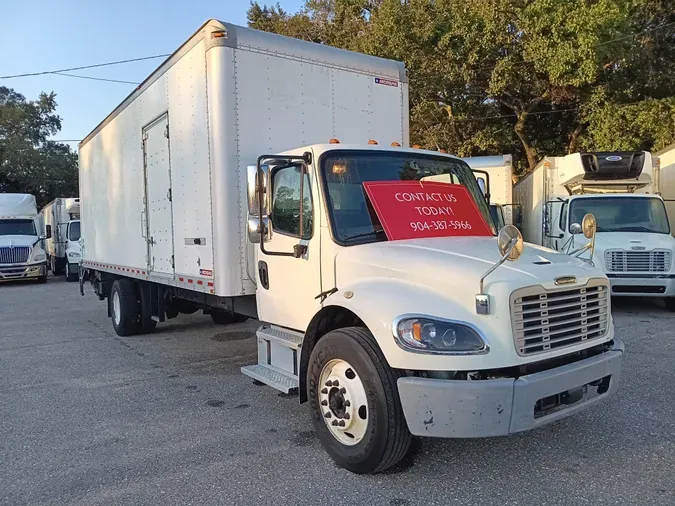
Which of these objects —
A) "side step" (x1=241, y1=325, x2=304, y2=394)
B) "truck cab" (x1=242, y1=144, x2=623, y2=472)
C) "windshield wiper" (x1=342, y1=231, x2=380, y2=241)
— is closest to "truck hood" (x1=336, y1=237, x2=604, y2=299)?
"truck cab" (x1=242, y1=144, x2=623, y2=472)

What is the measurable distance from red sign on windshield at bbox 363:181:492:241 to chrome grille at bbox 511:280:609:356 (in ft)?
3.59

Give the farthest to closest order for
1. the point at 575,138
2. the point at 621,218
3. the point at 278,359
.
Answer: the point at 575,138 → the point at 621,218 → the point at 278,359

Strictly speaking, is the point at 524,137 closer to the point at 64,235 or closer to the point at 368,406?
the point at 64,235

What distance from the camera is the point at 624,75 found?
60.2 ft

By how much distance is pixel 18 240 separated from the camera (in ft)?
66.3

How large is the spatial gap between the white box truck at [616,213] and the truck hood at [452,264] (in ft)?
18.3

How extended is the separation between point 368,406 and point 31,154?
122 feet

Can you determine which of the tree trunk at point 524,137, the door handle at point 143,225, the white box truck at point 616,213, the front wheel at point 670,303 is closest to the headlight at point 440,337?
the door handle at point 143,225

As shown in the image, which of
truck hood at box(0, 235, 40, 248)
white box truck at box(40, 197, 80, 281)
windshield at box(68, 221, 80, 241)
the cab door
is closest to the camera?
the cab door

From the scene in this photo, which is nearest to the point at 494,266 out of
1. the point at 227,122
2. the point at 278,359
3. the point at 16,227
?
the point at 278,359

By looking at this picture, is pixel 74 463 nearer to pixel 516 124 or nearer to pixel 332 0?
pixel 516 124

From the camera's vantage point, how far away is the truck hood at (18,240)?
783 inches

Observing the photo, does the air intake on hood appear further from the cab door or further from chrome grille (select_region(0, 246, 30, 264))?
chrome grille (select_region(0, 246, 30, 264))

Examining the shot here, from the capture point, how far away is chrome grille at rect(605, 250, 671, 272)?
32.4 feet
